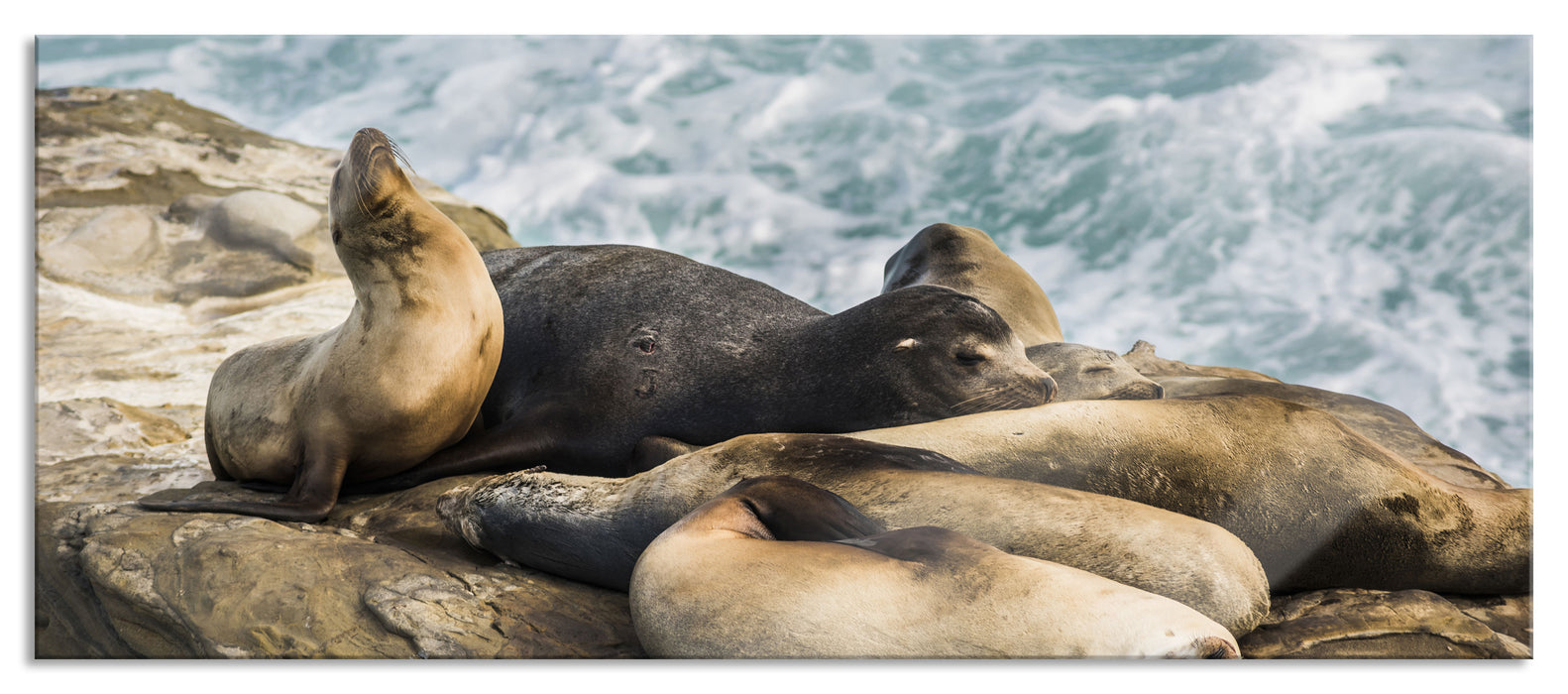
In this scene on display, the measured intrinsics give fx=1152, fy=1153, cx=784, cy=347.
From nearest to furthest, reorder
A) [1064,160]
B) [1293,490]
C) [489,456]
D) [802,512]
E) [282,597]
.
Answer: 1. [802,512]
2. [282,597]
3. [1293,490]
4. [489,456]
5. [1064,160]

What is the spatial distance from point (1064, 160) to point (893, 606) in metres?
3.02

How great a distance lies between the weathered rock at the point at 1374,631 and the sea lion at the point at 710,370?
124cm

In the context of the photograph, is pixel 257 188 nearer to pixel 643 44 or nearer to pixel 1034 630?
pixel 643 44

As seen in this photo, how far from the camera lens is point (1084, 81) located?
4523 mm

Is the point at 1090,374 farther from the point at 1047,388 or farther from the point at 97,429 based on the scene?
the point at 97,429

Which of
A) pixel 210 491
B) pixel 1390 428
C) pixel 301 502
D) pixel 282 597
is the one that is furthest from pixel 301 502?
pixel 1390 428

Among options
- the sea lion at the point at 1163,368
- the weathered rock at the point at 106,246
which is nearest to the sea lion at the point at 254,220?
the weathered rock at the point at 106,246

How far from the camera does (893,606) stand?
235 cm

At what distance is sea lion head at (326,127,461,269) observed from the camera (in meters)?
3.59

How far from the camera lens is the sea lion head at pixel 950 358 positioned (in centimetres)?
404

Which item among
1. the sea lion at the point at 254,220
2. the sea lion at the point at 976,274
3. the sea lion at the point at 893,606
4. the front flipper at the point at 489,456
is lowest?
the sea lion at the point at 893,606

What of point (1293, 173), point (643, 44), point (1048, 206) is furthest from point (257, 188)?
point (1293, 173)

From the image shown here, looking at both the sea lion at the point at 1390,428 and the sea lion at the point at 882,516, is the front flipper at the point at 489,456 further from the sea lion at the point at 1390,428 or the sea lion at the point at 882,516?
the sea lion at the point at 1390,428

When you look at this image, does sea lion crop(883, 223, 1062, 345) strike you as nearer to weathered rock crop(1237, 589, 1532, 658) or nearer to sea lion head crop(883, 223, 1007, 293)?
sea lion head crop(883, 223, 1007, 293)
